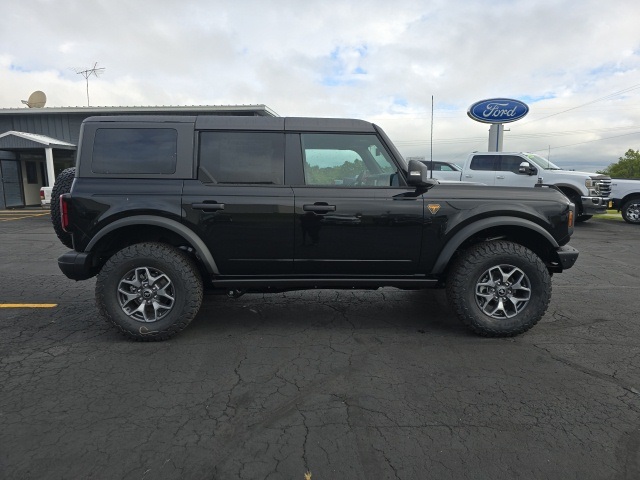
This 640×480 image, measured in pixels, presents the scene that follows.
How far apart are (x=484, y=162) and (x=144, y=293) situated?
453 inches

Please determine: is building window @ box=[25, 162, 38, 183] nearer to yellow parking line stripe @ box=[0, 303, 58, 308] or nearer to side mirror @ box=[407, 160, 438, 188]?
yellow parking line stripe @ box=[0, 303, 58, 308]

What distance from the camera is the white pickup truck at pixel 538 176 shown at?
11.6m

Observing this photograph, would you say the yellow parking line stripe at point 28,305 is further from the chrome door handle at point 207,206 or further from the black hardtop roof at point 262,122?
the chrome door handle at point 207,206

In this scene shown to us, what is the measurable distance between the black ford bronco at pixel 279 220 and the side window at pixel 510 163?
9347 millimetres

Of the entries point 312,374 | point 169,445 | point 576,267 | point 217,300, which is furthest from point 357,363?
point 576,267

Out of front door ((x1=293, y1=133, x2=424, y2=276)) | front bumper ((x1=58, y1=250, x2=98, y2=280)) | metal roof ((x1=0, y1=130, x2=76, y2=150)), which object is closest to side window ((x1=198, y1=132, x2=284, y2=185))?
front door ((x1=293, y1=133, x2=424, y2=276))

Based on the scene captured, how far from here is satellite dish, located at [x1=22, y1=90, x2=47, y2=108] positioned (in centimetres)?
1995

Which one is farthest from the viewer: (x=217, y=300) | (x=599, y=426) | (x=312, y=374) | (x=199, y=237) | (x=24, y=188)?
(x=24, y=188)

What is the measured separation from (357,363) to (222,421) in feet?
3.92

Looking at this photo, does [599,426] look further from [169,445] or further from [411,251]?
[169,445]

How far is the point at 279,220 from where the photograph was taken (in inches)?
141

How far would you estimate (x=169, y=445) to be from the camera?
2.30 m

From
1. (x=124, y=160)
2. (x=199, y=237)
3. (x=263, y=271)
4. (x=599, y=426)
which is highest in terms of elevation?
(x=124, y=160)

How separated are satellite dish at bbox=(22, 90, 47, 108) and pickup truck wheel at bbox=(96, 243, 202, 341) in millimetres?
21522
